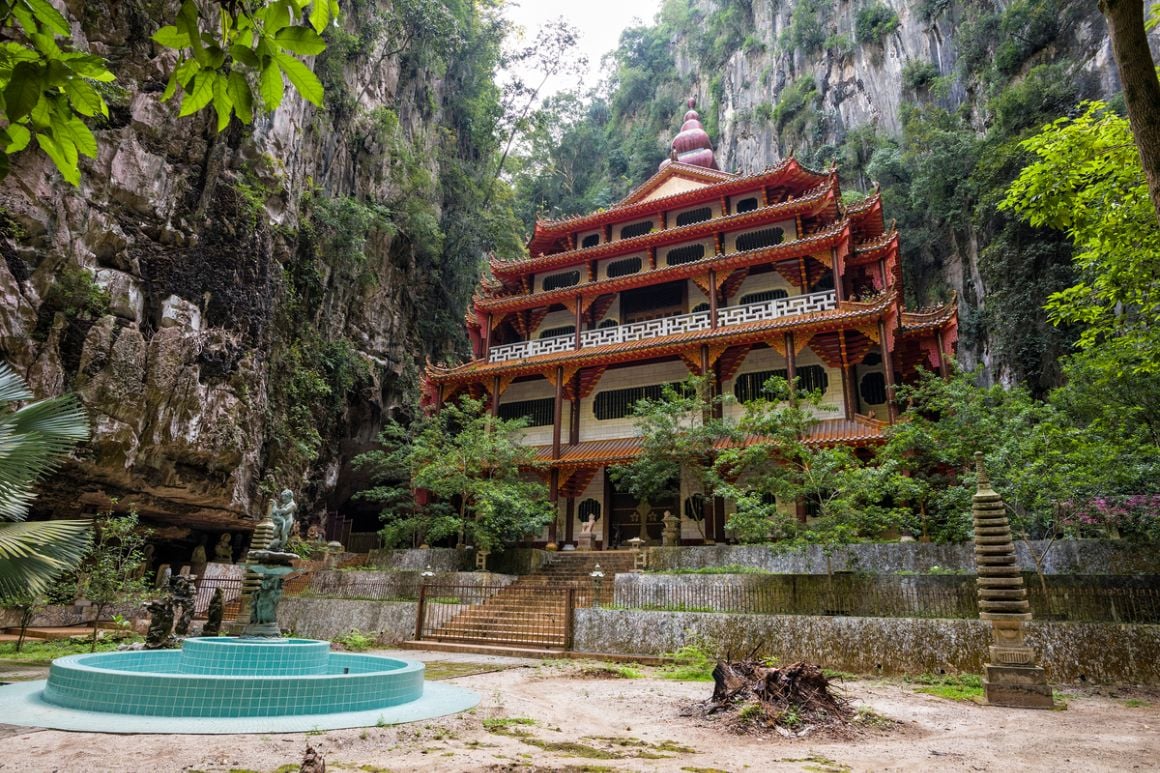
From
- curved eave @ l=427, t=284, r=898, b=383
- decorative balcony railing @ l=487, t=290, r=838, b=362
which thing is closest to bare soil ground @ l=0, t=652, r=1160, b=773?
curved eave @ l=427, t=284, r=898, b=383

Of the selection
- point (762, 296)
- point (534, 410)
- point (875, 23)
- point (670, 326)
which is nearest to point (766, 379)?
point (670, 326)

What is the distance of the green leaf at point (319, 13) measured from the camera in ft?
7.33

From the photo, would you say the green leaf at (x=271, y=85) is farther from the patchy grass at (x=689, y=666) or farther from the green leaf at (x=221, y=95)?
the patchy grass at (x=689, y=666)

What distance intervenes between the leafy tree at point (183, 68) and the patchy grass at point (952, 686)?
32.2ft

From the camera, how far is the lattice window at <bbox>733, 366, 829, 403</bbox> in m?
21.7

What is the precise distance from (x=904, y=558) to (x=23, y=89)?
15170 mm

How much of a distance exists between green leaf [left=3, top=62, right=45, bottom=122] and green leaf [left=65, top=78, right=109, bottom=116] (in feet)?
0.59

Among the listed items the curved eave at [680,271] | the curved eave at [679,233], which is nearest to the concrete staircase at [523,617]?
the curved eave at [680,271]

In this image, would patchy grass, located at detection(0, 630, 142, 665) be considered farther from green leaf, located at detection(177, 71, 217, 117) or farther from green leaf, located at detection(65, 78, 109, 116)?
green leaf, located at detection(177, 71, 217, 117)

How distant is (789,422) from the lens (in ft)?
52.3

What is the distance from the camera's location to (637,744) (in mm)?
5707

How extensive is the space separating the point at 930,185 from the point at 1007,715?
28205mm

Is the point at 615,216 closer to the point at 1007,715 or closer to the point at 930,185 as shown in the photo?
the point at 930,185

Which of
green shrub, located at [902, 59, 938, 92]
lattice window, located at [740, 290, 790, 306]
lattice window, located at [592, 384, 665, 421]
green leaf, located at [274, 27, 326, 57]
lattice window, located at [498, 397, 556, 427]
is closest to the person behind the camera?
green leaf, located at [274, 27, 326, 57]
